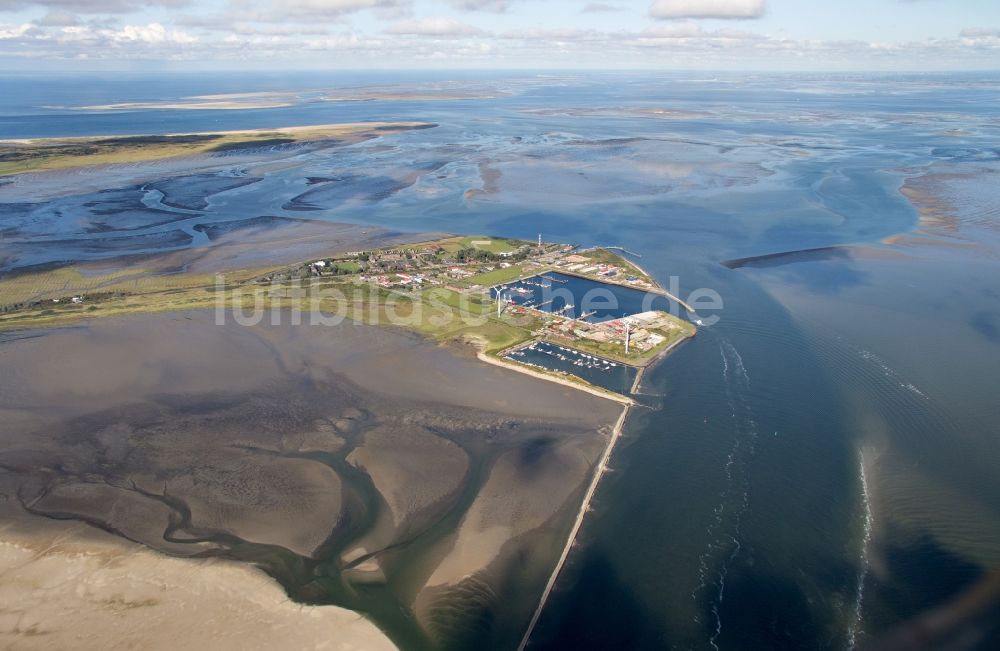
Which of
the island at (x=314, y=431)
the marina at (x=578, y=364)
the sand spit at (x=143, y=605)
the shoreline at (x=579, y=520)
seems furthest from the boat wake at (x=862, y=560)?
the sand spit at (x=143, y=605)

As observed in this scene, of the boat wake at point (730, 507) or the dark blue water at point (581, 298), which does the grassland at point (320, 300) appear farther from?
the boat wake at point (730, 507)

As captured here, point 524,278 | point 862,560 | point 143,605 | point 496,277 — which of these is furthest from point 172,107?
point 862,560

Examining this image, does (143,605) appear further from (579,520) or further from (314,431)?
(579,520)

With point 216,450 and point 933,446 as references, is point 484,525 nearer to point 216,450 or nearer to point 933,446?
point 216,450

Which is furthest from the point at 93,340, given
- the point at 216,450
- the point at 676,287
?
the point at 676,287

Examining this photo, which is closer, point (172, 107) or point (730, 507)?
point (730, 507)

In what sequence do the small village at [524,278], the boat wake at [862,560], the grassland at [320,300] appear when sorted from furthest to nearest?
the grassland at [320,300]
the small village at [524,278]
the boat wake at [862,560]
